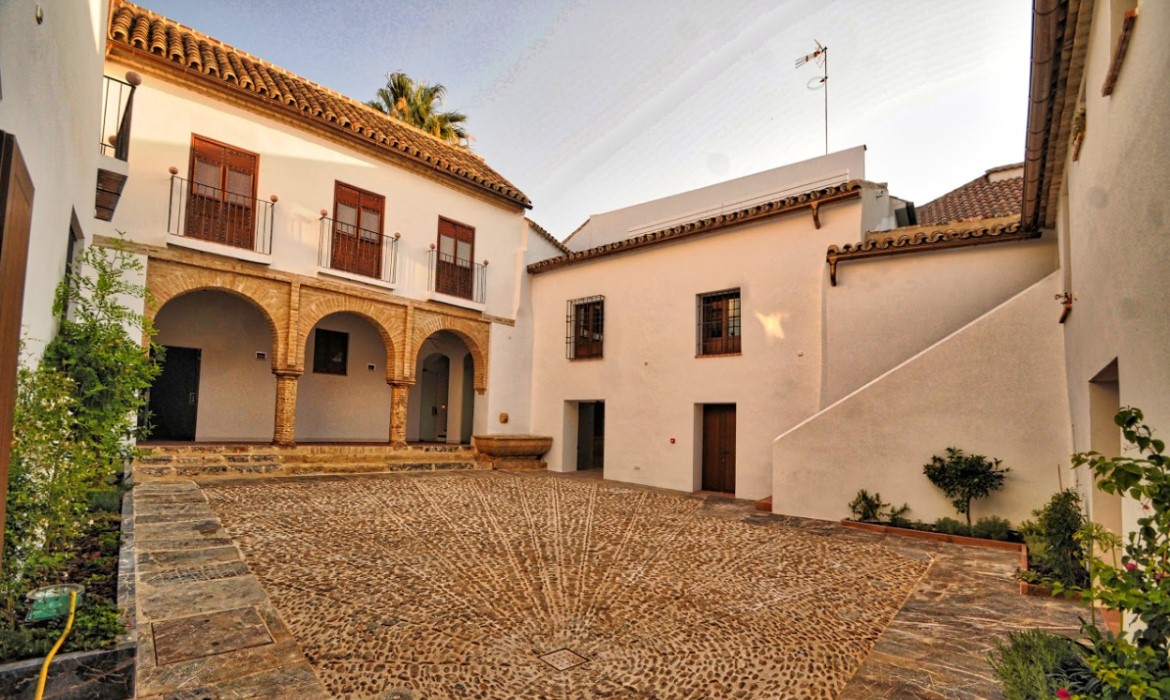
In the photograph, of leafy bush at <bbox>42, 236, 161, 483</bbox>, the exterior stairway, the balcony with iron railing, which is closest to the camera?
leafy bush at <bbox>42, 236, 161, 483</bbox>

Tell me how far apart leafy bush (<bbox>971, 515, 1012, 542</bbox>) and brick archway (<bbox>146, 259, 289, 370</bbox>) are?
11775 mm

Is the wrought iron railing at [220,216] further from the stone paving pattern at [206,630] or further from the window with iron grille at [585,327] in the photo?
the stone paving pattern at [206,630]

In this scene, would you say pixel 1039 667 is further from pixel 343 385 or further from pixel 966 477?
pixel 343 385

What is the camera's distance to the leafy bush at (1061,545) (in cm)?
491

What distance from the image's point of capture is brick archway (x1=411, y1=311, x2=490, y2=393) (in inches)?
534

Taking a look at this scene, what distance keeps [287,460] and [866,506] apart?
32.9ft

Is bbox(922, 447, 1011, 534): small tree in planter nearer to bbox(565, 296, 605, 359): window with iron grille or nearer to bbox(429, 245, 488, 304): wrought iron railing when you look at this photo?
bbox(565, 296, 605, 359): window with iron grille

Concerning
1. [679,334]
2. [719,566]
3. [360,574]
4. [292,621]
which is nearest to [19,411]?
[292,621]

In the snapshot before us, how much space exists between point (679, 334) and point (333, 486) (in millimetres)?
7063

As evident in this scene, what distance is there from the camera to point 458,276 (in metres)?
14.2

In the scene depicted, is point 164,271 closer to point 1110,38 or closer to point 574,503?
point 574,503

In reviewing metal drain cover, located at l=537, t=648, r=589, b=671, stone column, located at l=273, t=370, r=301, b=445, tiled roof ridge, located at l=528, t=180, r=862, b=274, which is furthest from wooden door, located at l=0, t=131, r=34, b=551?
tiled roof ridge, located at l=528, t=180, r=862, b=274

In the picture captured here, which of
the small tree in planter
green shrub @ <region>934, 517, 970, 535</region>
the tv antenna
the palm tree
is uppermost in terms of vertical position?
the palm tree

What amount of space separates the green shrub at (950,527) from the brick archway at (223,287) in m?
11.4
